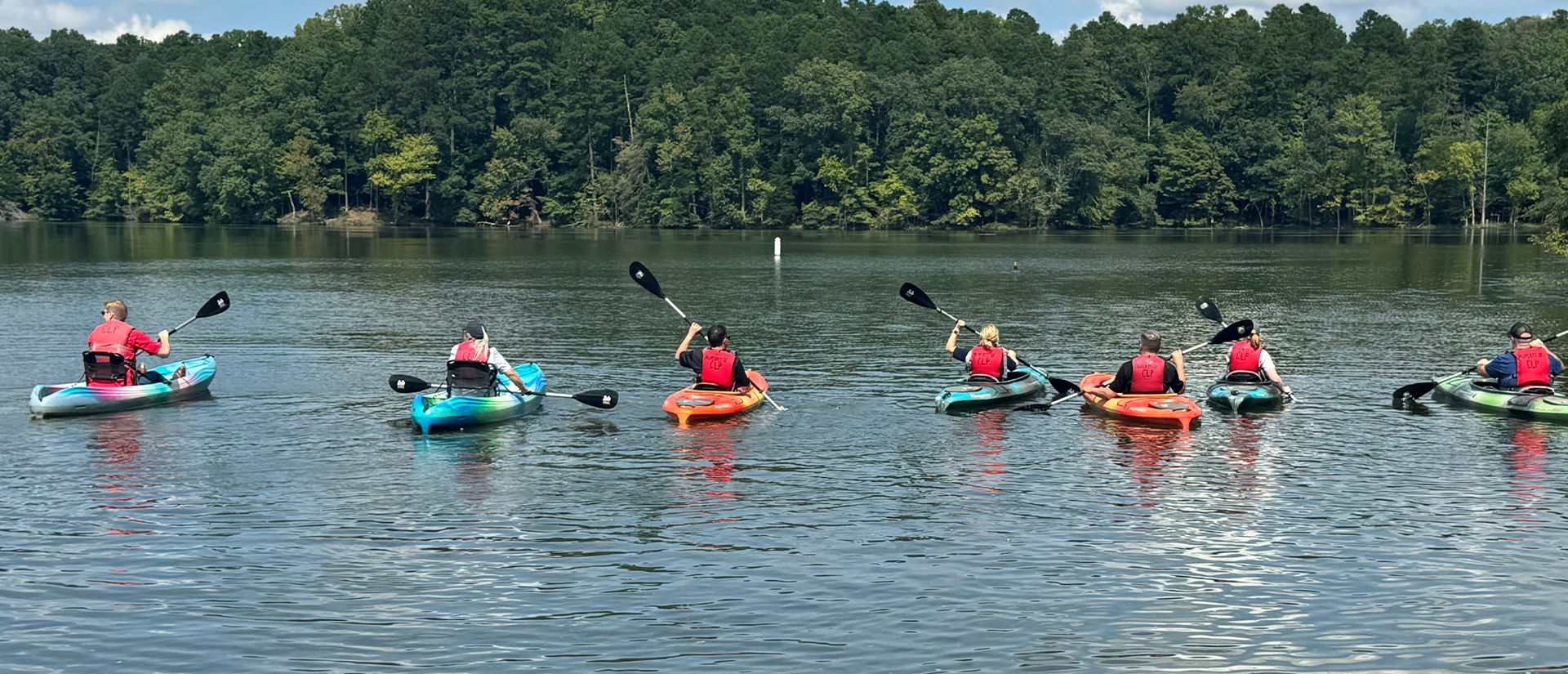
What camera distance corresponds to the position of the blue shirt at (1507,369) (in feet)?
89.2

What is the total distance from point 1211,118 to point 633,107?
185ft

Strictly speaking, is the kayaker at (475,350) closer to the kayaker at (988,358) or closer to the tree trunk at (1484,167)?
the kayaker at (988,358)

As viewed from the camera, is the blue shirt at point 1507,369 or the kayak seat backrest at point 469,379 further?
the blue shirt at point 1507,369

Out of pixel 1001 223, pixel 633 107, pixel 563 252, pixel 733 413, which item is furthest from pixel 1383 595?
pixel 633 107

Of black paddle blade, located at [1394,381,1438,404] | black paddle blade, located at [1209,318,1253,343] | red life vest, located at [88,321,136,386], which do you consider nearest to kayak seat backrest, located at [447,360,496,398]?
red life vest, located at [88,321,136,386]

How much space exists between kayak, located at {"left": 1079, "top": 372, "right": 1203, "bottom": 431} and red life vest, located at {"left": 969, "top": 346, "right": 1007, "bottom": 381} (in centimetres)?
209

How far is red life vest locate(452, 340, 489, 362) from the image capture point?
2588 cm

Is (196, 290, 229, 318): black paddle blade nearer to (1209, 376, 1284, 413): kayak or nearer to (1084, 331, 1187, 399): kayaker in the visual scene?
(1084, 331, 1187, 399): kayaker

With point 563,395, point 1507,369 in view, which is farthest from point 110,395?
point 1507,369

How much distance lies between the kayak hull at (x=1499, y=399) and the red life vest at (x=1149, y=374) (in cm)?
585

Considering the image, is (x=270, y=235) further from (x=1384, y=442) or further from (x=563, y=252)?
(x=1384, y=442)

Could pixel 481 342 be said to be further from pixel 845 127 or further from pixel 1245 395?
pixel 845 127

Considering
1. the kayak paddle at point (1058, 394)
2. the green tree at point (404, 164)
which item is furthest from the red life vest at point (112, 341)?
the green tree at point (404, 164)

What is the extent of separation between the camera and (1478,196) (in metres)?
141
